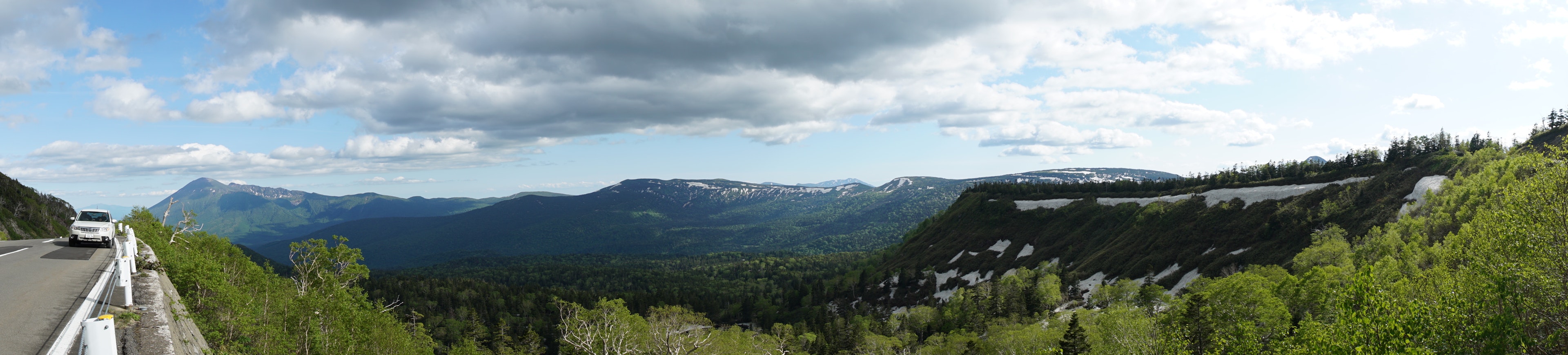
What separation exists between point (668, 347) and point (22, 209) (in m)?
130

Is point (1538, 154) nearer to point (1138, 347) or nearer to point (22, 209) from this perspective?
point (1138, 347)

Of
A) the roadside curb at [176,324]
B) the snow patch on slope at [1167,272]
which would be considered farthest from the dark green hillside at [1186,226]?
the roadside curb at [176,324]

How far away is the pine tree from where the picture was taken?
176 feet

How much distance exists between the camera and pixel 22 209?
94312mm

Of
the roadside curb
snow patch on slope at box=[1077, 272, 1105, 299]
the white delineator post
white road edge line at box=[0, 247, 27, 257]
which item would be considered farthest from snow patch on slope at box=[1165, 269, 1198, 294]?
white road edge line at box=[0, 247, 27, 257]

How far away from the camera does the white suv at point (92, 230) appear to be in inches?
1363

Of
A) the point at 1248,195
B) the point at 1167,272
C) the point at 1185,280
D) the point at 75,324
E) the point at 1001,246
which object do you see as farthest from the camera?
the point at 1001,246

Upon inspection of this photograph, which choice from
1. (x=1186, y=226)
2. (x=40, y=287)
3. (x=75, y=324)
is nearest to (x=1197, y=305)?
(x=75, y=324)

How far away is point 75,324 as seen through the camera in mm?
15062

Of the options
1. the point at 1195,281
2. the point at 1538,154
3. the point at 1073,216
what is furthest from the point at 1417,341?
the point at 1073,216

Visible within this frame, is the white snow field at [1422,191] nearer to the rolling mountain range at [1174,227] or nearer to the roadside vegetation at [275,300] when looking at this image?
the rolling mountain range at [1174,227]

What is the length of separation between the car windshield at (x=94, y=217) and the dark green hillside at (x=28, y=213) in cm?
4168

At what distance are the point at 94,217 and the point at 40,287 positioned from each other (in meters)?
22.2

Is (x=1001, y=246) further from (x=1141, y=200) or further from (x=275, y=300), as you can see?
(x=275, y=300)
